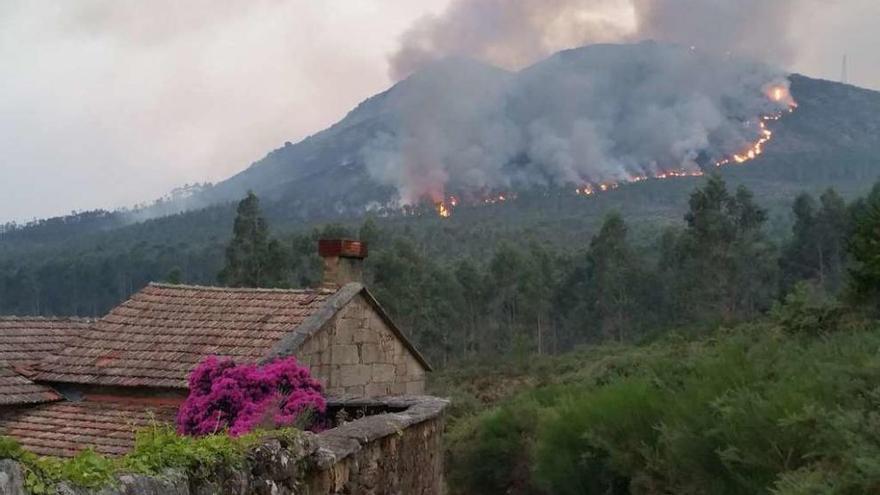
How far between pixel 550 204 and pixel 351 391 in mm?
110478

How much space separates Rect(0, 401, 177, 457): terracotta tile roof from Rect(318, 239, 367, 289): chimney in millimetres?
3315

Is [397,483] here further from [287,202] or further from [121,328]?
[287,202]

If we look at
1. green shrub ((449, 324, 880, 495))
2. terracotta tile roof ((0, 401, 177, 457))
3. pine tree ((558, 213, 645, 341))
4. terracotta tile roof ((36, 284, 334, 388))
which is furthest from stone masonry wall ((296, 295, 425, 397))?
pine tree ((558, 213, 645, 341))

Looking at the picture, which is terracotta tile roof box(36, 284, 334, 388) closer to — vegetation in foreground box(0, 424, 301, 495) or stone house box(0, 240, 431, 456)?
stone house box(0, 240, 431, 456)

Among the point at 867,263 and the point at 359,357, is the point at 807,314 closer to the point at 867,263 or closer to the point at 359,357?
the point at 867,263

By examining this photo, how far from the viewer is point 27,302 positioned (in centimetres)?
8169

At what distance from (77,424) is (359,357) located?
3930 mm

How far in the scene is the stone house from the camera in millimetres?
11586

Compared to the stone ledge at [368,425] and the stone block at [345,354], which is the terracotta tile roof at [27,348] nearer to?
the stone block at [345,354]

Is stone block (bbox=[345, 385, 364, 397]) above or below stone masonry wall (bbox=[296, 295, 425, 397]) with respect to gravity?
below

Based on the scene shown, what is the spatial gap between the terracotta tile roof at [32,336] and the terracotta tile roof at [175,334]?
34 centimetres

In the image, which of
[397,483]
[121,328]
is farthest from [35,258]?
[397,483]

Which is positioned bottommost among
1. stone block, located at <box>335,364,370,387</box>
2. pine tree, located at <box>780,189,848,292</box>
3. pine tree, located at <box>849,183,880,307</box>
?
stone block, located at <box>335,364,370,387</box>

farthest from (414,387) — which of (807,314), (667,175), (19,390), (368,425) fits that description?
(667,175)
